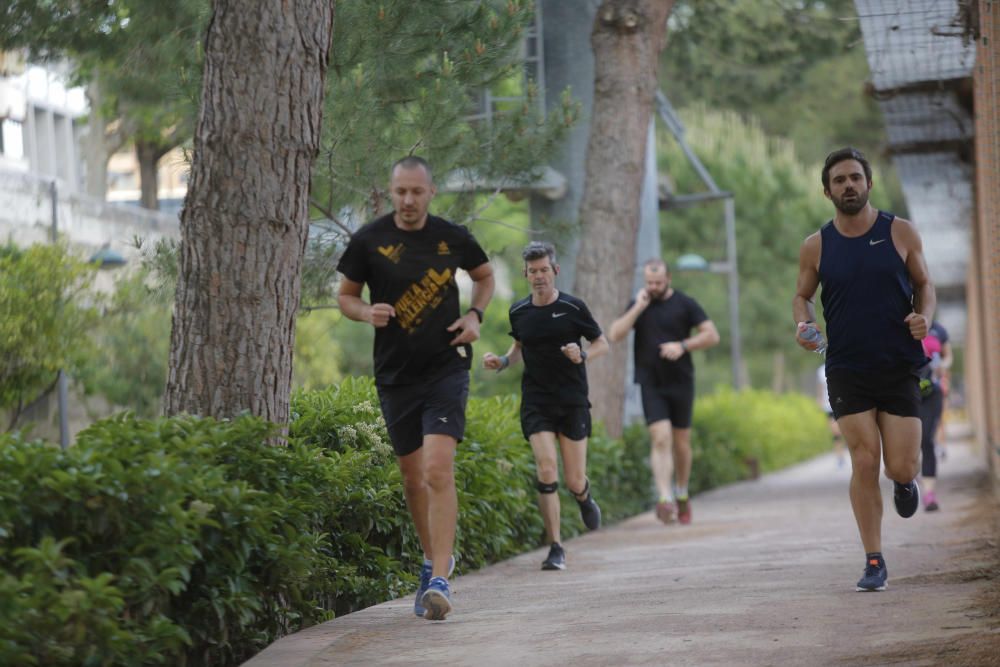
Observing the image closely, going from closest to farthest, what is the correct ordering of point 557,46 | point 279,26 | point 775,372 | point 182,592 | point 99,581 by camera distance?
1. point 99,581
2. point 182,592
3. point 279,26
4. point 557,46
5. point 775,372

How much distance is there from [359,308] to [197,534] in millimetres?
1961

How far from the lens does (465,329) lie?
7520mm

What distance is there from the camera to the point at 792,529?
12781 millimetres

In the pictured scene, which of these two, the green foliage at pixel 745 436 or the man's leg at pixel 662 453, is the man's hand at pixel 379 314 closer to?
the man's leg at pixel 662 453

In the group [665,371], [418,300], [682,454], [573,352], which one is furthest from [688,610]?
[682,454]

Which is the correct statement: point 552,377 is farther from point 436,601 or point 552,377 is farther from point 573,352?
point 436,601

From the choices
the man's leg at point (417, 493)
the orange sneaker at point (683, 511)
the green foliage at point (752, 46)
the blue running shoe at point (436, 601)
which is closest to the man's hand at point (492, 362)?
the man's leg at point (417, 493)

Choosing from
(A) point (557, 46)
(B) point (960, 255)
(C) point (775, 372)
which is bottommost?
(C) point (775, 372)

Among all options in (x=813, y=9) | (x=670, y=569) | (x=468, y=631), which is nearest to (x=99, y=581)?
(x=468, y=631)

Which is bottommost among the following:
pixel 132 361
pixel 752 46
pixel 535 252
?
pixel 132 361

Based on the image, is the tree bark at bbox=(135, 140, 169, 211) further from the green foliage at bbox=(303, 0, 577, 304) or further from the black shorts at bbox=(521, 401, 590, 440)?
the black shorts at bbox=(521, 401, 590, 440)

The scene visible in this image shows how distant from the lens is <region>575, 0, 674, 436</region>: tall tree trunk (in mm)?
16250

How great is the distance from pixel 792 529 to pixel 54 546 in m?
8.41

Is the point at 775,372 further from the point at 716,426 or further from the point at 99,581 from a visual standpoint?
the point at 99,581
